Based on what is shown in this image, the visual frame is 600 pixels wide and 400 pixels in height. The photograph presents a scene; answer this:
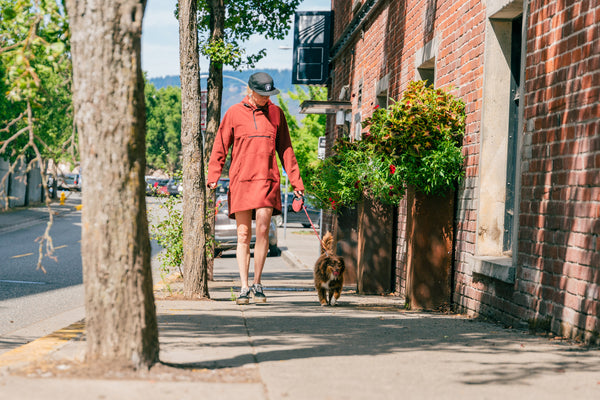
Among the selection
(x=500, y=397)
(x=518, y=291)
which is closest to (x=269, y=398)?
(x=500, y=397)

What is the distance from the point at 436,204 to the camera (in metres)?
8.04

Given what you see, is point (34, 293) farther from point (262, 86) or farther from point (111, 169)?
point (111, 169)

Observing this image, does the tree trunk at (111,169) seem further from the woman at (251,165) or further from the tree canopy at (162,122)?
the tree canopy at (162,122)

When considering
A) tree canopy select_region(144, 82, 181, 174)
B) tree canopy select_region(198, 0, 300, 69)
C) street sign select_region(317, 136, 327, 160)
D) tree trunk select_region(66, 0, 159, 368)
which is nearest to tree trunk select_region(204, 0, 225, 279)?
tree canopy select_region(198, 0, 300, 69)

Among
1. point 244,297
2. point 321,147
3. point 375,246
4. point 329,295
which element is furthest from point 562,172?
point 321,147

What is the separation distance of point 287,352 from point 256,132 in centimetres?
332

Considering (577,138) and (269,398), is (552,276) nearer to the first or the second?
(577,138)

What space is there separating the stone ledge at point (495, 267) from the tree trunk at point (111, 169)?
365 centimetres

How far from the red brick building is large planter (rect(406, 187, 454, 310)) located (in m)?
0.13

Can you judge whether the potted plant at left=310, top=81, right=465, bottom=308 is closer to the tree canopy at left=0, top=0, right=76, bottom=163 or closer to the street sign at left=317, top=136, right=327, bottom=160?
the tree canopy at left=0, top=0, right=76, bottom=163

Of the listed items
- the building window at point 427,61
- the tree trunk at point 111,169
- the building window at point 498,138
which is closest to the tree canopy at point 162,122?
the building window at point 427,61

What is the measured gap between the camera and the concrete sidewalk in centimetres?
355

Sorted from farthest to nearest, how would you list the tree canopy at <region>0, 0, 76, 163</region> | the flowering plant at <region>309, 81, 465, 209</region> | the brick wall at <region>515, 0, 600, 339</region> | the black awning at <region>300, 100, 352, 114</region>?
the black awning at <region>300, 100, 352, 114</region> → the flowering plant at <region>309, 81, 465, 209</region> → the brick wall at <region>515, 0, 600, 339</region> → the tree canopy at <region>0, 0, 76, 163</region>

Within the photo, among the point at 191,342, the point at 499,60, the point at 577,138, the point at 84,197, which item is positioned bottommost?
the point at 191,342
